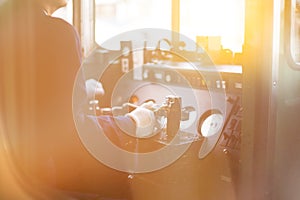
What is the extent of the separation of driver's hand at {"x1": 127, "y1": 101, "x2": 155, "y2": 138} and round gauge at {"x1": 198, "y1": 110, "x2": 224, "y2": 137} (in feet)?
0.93

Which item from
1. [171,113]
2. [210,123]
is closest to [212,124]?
[210,123]

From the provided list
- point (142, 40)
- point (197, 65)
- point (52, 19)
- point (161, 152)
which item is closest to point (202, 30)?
point (197, 65)

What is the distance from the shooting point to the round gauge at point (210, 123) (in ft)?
7.07

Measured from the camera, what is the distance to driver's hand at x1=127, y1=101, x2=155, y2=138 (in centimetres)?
200

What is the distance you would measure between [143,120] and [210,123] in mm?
417

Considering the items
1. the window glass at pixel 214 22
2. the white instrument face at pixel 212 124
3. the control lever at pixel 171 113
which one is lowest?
the white instrument face at pixel 212 124

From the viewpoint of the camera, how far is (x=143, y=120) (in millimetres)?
2041

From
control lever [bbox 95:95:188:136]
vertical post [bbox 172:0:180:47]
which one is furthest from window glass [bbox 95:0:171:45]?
control lever [bbox 95:95:188:136]

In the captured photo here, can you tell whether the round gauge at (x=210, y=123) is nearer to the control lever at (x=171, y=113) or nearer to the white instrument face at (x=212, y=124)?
the white instrument face at (x=212, y=124)

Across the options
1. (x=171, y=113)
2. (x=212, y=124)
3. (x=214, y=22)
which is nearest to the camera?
(x=171, y=113)

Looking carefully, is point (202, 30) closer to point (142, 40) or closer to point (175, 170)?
point (142, 40)

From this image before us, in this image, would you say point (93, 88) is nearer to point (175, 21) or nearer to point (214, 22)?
point (175, 21)

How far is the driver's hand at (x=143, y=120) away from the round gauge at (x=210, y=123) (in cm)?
28

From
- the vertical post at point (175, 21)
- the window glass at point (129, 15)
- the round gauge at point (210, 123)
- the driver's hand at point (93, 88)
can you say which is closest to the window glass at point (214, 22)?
the vertical post at point (175, 21)
